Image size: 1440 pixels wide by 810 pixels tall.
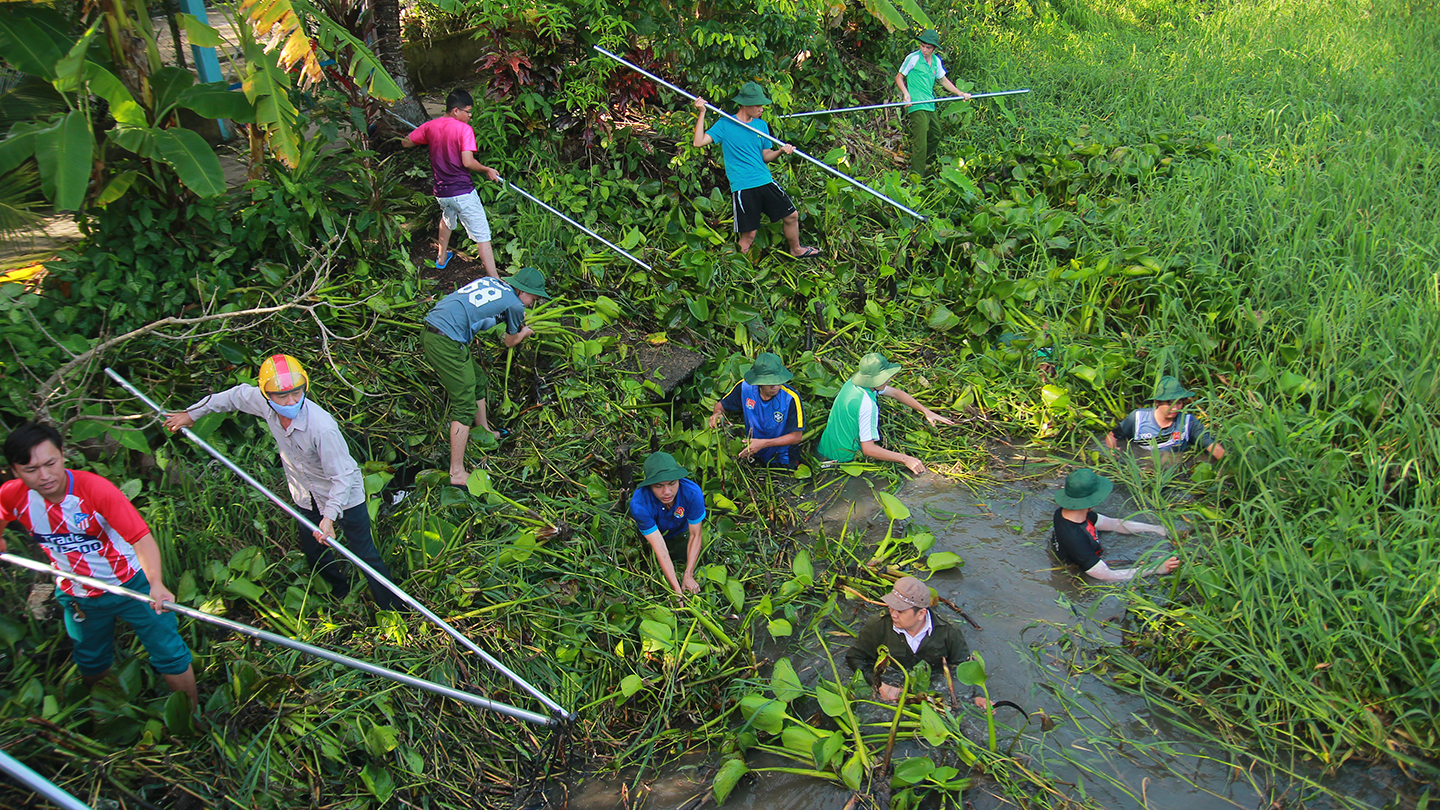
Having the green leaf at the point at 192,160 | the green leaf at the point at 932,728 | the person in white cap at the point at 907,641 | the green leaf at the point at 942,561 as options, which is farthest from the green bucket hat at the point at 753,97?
the green leaf at the point at 932,728

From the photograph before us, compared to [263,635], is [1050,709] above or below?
below

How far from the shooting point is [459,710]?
3.98 metres

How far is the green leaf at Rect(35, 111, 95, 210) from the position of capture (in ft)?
14.1

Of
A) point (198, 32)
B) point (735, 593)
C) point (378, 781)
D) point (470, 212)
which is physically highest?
point (198, 32)

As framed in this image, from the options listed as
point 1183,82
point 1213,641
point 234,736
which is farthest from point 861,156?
point 234,736

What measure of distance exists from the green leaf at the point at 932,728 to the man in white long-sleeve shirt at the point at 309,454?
2.54 meters

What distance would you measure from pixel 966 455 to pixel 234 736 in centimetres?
427

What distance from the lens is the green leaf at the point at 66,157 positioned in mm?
4285

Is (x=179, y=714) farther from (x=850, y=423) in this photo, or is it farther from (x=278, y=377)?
(x=850, y=423)

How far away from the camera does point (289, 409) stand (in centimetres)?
385

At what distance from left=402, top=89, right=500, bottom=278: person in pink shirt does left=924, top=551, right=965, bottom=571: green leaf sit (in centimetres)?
364

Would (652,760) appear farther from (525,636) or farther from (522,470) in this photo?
(522,470)

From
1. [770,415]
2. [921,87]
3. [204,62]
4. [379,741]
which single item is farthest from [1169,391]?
[204,62]

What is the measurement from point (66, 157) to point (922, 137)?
22.5ft
